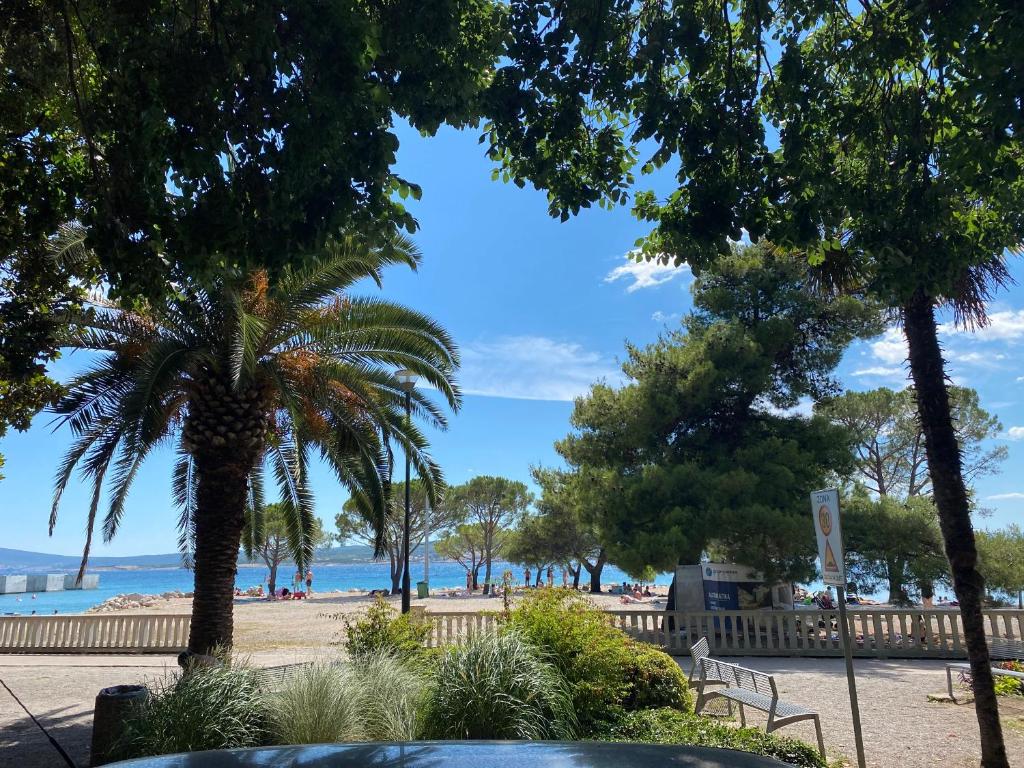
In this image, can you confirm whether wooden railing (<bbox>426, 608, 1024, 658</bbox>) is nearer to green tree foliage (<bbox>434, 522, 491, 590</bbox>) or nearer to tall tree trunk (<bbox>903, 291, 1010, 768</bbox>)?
tall tree trunk (<bbox>903, 291, 1010, 768</bbox>)

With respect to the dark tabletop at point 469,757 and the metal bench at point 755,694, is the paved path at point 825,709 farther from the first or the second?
the dark tabletop at point 469,757

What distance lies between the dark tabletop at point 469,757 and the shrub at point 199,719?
12.5 ft

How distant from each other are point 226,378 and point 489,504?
5339 cm

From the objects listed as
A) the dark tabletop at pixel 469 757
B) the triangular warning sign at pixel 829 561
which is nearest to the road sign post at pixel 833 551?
the triangular warning sign at pixel 829 561

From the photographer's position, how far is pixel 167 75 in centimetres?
573

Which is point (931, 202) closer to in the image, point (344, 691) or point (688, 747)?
point (688, 747)

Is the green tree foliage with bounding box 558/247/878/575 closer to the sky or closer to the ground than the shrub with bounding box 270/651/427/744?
closer to the sky

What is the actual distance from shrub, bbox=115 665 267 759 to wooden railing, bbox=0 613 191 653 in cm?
1178

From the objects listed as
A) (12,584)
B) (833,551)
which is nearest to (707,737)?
(833,551)

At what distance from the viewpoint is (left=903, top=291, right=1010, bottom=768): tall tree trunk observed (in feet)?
20.3

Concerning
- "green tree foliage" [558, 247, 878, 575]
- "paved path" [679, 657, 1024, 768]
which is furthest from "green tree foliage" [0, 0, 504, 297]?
"green tree foliage" [558, 247, 878, 575]

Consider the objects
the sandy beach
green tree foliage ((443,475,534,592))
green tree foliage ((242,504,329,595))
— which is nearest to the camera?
green tree foliage ((242,504,329,595))

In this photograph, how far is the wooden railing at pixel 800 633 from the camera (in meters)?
13.5

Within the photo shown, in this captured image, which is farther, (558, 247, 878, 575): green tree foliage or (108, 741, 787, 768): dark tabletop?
(558, 247, 878, 575): green tree foliage
